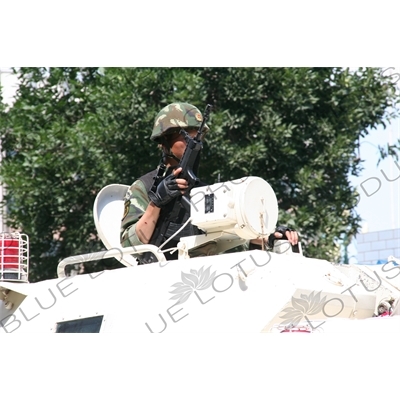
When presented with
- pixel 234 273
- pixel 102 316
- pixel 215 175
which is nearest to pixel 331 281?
pixel 234 273

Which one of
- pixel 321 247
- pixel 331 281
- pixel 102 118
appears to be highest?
pixel 102 118

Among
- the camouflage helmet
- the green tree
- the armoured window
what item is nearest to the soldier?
the camouflage helmet

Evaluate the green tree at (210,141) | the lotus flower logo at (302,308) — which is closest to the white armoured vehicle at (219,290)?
the lotus flower logo at (302,308)

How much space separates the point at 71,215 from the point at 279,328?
871cm

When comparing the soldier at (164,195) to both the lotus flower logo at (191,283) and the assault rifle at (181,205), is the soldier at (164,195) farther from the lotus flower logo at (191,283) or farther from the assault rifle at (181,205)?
the lotus flower logo at (191,283)

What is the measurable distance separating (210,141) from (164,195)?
21.4 ft

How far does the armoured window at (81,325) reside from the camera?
20.9ft

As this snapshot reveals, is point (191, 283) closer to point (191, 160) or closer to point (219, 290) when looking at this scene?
point (219, 290)

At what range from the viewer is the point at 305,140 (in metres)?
14.3

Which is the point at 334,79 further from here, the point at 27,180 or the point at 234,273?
the point at 234,273

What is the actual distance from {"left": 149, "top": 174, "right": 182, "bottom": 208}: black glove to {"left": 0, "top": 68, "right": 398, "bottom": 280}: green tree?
20.8ft

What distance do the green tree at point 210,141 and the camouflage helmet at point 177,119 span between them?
5.81 meters

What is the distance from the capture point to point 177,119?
7.53 meters

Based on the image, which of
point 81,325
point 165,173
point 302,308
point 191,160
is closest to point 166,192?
point 191,160
